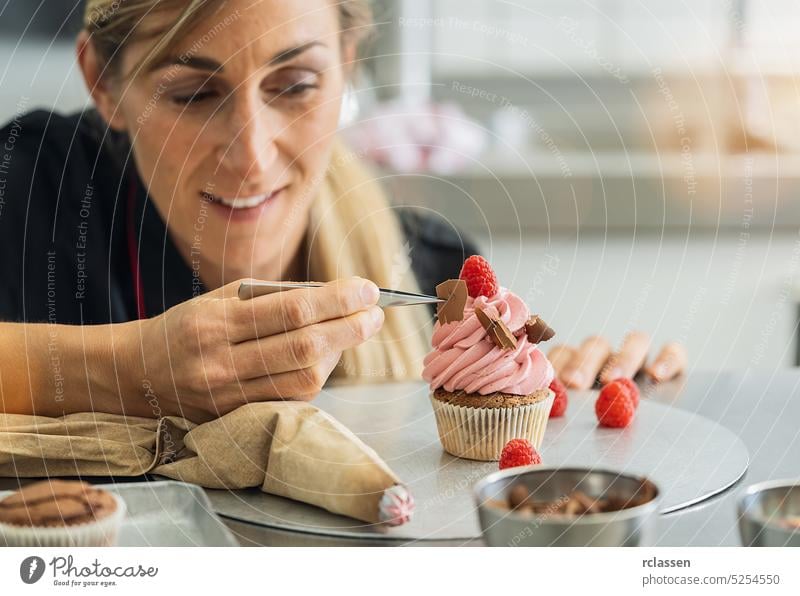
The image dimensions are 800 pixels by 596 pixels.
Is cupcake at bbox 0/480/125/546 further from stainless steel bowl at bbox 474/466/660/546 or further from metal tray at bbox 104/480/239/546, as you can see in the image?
stainless steel bowl at bbox 474/466/660/546

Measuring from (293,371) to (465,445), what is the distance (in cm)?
14

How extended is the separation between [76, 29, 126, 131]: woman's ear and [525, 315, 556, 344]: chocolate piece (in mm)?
578

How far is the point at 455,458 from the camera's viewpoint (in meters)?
0.70

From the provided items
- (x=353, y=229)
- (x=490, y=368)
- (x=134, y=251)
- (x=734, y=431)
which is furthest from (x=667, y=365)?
(x=134, y=251)

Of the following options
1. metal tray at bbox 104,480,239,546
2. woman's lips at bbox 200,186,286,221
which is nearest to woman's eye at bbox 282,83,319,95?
woman's lips at bbox 200,186,286,221

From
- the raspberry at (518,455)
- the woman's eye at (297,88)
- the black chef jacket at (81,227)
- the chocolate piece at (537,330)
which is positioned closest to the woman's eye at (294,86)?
the woman's eye at (297,88)

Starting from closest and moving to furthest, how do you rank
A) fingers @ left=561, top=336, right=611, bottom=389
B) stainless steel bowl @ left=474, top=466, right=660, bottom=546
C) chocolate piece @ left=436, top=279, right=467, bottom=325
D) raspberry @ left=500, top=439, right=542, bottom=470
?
stainless steel bowl @ left=474, top=466, right=660, bottom=546 → raspberry @ left=500, top=439, right=542, bottom=470 → chocolate piece @ left=436, top=279, right=467, bottom=325 → fingers @ left=561, top=336, right=611, bottom=389

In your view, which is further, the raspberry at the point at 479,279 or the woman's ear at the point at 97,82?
the woman's ear at the point at 97,82

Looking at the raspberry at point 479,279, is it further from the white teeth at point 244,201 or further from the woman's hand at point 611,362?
the white teeth at point 244,201

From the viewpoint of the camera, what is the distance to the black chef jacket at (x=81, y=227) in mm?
1137

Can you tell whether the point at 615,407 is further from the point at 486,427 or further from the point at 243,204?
the point at 243,204

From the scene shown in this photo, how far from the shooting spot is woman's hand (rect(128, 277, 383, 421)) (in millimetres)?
676

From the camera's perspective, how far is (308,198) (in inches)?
44.6

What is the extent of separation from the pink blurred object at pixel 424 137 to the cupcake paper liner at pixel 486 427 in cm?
83
